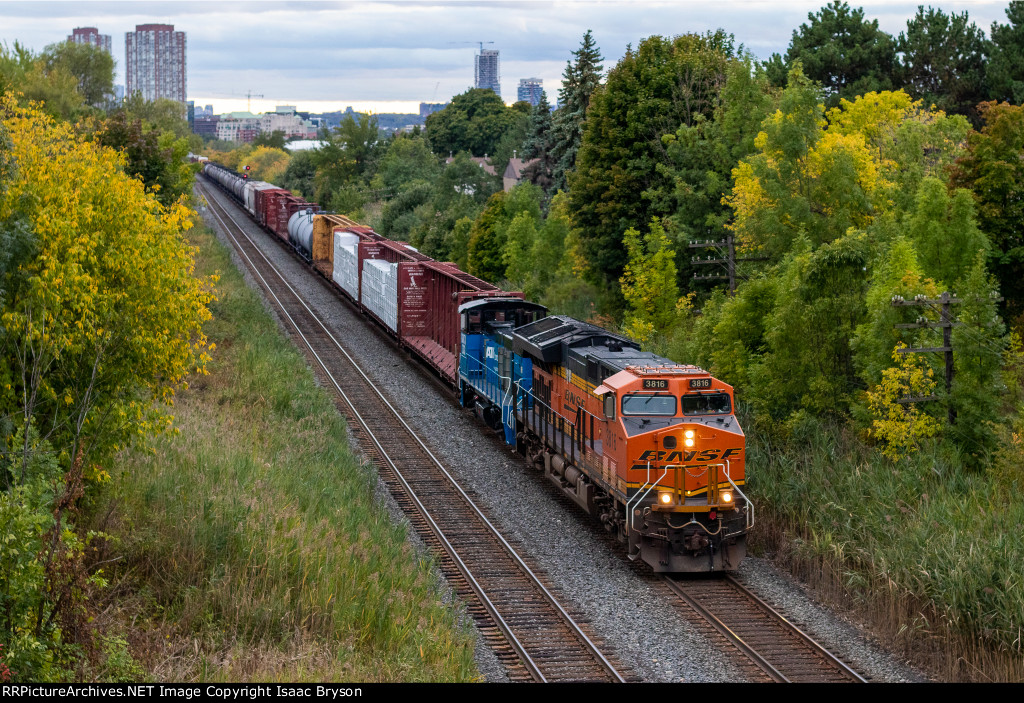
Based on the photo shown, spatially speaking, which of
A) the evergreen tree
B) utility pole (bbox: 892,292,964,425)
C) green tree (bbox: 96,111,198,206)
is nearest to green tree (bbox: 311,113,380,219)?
the evergreen tree

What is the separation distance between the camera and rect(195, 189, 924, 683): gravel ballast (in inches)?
583

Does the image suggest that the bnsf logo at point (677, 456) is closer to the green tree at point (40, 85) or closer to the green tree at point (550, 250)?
the green tree at point (550, 250)

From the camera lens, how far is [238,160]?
177 metres

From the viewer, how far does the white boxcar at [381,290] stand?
38469mm

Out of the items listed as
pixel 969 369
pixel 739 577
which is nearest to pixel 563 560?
pixel 739 577

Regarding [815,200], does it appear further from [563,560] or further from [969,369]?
[563,560]

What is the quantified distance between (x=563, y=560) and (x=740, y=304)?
30.6 feet

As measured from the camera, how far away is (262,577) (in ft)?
48.1

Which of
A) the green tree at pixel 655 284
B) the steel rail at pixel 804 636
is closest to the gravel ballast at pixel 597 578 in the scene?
the steel rail at pixel 804 636

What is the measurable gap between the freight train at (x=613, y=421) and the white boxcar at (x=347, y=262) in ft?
44.8

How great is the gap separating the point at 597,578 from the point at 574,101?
44.2m

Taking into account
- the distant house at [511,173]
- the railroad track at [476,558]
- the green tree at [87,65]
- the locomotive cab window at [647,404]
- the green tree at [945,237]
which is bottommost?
the railroad track at [476,558]

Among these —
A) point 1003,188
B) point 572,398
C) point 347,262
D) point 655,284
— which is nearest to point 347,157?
point 347,262

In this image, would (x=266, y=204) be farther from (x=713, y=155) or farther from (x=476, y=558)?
(x=476, y=558)
